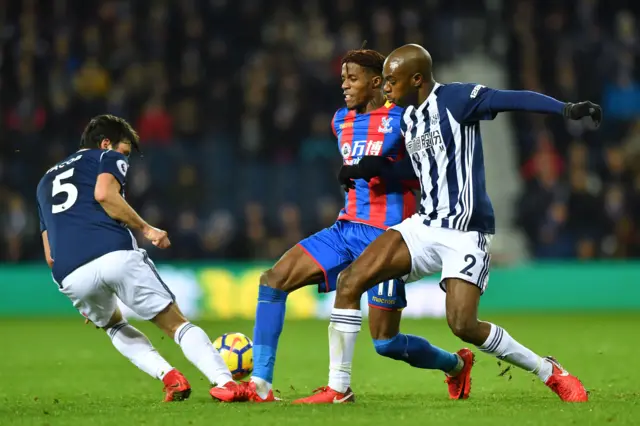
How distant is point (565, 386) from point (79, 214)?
3.42 metres

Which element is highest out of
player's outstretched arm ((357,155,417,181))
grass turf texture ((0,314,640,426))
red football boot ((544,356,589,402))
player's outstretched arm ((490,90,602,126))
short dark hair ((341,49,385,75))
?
short dark hair ((341,49,385,75))

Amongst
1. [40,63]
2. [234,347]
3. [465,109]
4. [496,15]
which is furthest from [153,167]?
[465,109]

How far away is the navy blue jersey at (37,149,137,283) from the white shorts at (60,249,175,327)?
7cm

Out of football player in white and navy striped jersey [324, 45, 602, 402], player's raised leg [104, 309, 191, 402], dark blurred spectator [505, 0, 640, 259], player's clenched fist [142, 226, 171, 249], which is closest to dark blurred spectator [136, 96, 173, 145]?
dark blurred spectator [505, 0, 640, 259]

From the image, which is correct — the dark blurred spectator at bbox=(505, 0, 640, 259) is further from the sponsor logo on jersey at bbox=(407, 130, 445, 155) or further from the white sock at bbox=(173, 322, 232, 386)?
the white sock at bbox=(173, 322, 232, 386)

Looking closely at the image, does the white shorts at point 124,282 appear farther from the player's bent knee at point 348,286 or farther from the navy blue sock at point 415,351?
the navy blue sock at point 415,351

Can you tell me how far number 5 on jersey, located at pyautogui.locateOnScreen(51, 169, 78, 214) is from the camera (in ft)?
25.2

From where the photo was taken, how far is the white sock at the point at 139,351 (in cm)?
768

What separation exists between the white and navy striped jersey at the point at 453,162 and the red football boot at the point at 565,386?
100 centimetres

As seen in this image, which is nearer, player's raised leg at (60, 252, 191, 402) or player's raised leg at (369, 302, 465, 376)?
player's raised leg at (60, 252, 191, 402)

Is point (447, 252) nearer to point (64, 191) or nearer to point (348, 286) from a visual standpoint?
point (348, 286)

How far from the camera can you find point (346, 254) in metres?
7.75

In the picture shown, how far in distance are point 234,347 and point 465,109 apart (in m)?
2.59

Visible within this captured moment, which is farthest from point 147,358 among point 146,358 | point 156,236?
point 156,236
